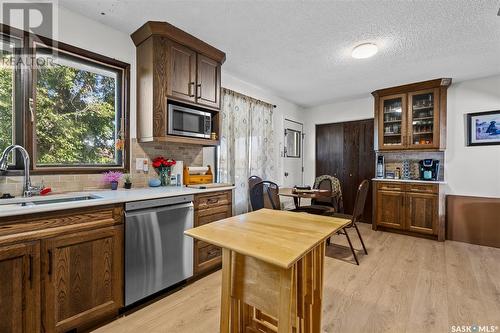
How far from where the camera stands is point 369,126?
4707mm

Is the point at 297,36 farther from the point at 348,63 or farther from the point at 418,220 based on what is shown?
the point at 418,220

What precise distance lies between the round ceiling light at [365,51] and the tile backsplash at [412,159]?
2.18 m

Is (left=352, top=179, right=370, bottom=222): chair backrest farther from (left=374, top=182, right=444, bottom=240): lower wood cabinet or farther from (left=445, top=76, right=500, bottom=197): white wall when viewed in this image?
(left=445, top=76, right=500, bottom=197): white wall

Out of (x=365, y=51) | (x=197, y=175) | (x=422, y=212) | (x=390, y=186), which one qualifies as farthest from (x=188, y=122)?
(x=422, y=212)

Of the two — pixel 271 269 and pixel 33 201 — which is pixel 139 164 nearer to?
pixel 33 201

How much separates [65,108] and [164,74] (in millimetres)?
953

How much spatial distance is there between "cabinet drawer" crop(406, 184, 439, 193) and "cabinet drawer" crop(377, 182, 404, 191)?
98 millimetres

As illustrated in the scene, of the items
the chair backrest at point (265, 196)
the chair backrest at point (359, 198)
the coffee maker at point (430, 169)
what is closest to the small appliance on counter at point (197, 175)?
the chair backrest at point (265, 196)

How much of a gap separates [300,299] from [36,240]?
160cm

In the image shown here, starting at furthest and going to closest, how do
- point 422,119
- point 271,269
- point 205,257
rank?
point 422,119 < point 205,257 < point 271,269

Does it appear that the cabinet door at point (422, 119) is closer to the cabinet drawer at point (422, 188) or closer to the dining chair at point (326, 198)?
the cabinet drawer at point (422, 188)

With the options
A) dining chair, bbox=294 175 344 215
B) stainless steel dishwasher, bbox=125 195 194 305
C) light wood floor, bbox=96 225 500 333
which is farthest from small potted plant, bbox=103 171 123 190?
dining chair, bbox=294 175 344 215

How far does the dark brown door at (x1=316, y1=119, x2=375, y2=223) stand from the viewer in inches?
186

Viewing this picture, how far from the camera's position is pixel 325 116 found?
17.4 feet
